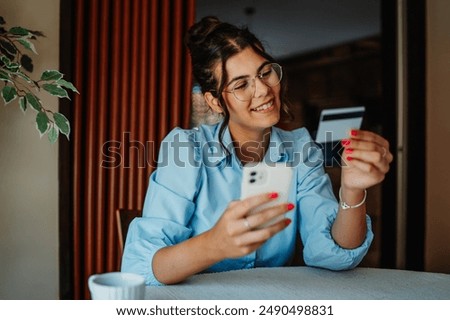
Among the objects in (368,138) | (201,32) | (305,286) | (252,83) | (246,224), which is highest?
(201,32)

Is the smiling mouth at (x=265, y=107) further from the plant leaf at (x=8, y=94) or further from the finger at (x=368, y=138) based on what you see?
the plant leaf at (x=8, y=94)

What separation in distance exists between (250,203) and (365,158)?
0.75ft

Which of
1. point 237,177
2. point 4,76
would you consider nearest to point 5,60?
point 4,76

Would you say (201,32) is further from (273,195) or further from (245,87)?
(273,195)

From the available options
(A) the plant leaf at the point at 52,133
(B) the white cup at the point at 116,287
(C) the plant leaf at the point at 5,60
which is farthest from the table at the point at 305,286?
(C) the plant leaf at the point at 5,60

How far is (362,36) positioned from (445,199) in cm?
54

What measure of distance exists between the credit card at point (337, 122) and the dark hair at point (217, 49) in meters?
0.28

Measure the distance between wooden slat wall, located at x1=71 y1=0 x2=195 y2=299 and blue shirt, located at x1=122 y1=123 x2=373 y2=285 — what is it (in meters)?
0.16

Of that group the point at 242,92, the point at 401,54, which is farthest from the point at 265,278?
the point at 401,54

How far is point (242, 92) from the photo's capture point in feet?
2.79

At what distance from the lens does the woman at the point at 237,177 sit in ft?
2.32

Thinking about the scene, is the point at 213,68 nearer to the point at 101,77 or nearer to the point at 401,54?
the point at 101,77

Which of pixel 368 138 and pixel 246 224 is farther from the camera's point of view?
pixel 368 138

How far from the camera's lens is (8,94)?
87cm
